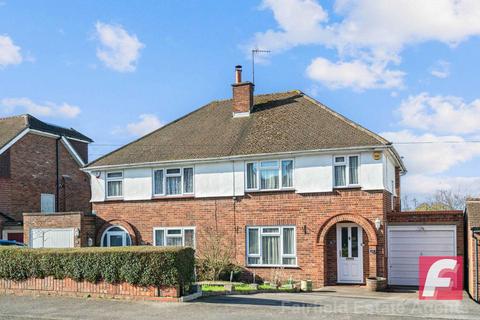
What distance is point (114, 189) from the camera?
25.6 metres

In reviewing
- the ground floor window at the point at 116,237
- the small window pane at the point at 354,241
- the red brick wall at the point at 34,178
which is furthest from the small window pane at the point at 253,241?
the red brick wall at the point at 34,178

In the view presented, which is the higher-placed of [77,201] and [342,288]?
[77,201]

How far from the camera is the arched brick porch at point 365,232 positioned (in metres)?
20.5

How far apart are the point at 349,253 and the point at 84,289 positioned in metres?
9.89

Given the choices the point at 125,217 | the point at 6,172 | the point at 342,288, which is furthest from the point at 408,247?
the point at 6,172

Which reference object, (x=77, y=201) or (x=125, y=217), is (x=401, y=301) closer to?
(x=125, y=217)

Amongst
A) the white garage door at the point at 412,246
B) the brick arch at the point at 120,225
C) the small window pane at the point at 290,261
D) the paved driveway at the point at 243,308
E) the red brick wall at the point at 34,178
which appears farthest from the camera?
the red brick wall at the point at 34,178

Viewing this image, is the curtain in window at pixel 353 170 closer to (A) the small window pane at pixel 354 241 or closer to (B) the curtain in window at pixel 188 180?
(A) the small window pane at pixel 354 241

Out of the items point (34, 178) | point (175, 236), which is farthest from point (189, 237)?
point (34, 178)

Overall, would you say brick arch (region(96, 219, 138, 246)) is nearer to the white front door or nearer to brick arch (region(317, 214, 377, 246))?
brick arch (region(317, 214, 377, 246))

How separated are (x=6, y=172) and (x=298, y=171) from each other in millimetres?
16166

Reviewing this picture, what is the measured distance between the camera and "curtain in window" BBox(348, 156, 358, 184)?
2114cm

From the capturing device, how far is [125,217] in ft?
82.4

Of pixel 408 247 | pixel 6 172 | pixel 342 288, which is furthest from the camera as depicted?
pixel 6 172
